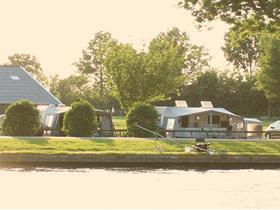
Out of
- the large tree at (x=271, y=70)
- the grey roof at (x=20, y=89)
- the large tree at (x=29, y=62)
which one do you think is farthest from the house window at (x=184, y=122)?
the large tree at (x=29, y=62)

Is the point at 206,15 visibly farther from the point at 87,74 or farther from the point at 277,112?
the point at 87,74

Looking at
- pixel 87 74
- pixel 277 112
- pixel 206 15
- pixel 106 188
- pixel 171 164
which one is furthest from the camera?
pixel 87 74

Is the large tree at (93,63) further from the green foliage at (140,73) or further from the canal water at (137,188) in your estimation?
the canal water at (137,188)

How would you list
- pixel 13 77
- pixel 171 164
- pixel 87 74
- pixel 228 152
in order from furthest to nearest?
pixel 87 74 < pixel 13 77 < pixel 228 152 < pixel 171 164

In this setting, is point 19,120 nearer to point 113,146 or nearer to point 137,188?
point 113,146

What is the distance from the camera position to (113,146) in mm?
36406

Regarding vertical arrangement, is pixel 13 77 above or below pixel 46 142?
above

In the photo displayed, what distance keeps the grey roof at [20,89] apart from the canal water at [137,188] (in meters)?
29.5

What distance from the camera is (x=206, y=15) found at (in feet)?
78.1

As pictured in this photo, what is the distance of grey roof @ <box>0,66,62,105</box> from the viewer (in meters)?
60.1

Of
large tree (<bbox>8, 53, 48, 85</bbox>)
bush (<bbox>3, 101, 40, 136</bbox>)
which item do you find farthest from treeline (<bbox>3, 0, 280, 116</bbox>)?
bush (<bbox>3, 101, 40, 136</bbox>)

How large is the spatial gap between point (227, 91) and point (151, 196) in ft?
227

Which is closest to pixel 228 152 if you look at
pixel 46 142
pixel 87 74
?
pixel 46 142

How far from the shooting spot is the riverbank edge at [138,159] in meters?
32.7
